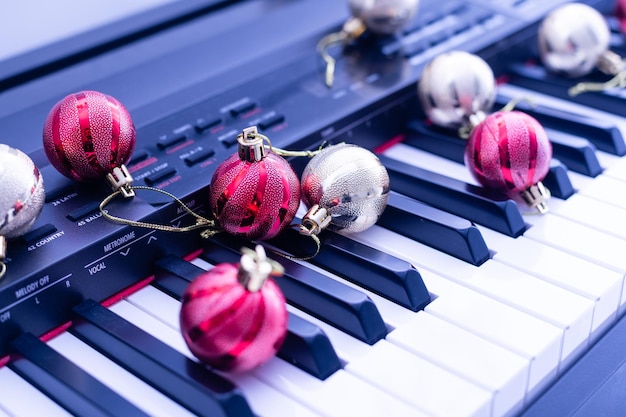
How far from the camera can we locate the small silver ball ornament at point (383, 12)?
1654 mm

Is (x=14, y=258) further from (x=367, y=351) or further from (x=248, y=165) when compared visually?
(x=367, y=351)

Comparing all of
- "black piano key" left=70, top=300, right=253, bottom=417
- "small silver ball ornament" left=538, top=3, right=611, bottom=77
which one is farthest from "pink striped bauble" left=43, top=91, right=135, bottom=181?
"small silver ball ornament" left=538, top=3, right=611, bottom=77

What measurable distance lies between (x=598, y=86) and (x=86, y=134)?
1013mm

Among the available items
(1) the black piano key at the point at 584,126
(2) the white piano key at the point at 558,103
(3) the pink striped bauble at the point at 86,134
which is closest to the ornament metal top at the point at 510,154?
(1) the black piano key at the point at 584,126

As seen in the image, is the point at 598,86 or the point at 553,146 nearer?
Result: the point at 553,146

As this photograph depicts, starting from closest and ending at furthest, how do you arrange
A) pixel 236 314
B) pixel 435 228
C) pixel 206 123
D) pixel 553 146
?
1. pixel 236 314
2. pixel 435 228
3. pixel 206 123
4. pixel 553 146

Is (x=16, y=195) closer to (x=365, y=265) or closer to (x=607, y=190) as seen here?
(x=365, y=265)

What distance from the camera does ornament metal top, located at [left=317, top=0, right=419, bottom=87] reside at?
1.65 metres

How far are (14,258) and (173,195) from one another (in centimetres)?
23

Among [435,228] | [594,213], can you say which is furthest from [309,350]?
[594,213]

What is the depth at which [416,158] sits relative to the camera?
156 cm

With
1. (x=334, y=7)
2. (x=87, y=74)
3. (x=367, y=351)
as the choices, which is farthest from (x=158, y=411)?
(x=334, y=7)

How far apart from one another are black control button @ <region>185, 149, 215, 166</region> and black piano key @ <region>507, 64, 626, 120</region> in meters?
0.75

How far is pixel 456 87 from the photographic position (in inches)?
59.0
